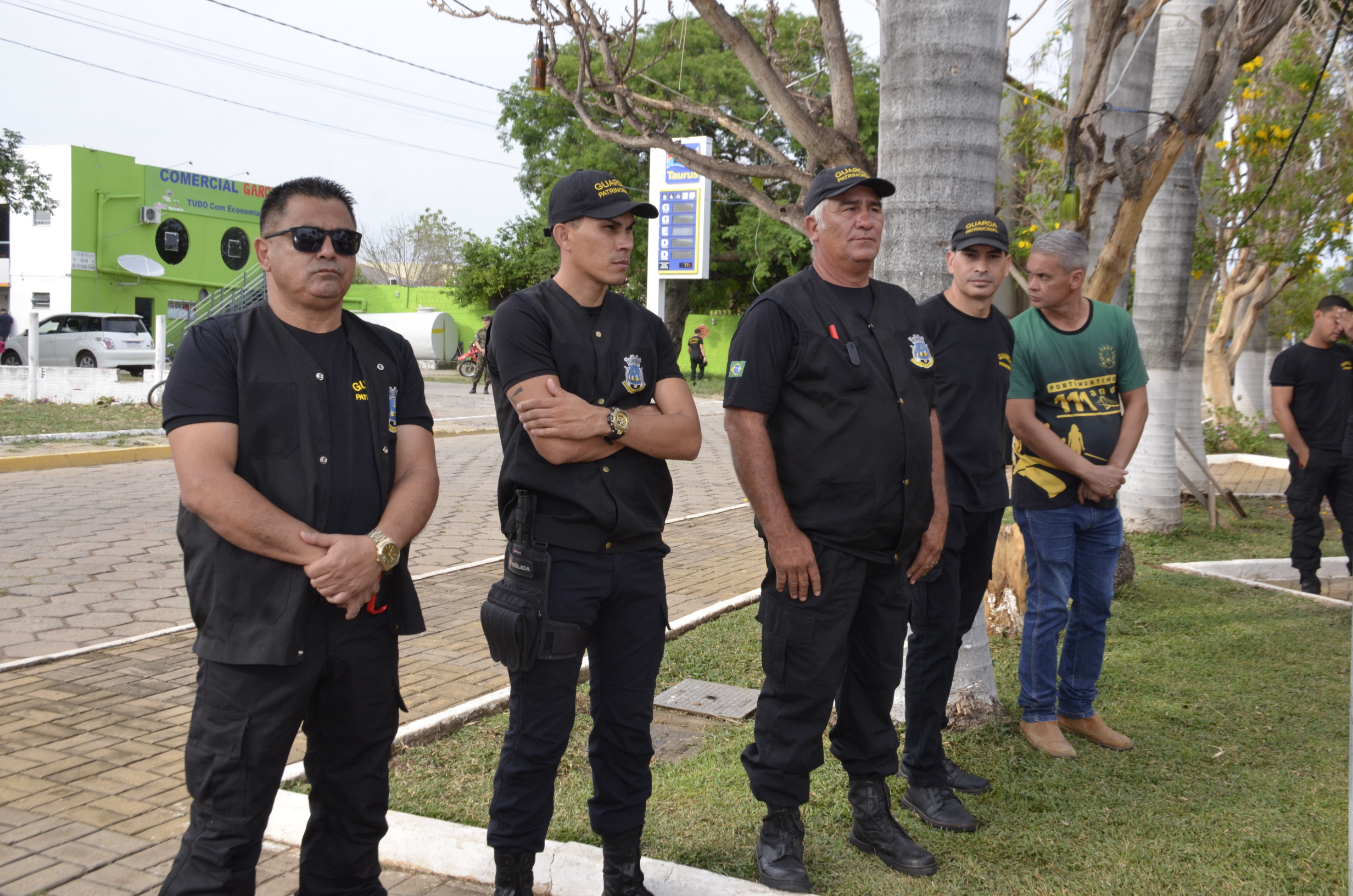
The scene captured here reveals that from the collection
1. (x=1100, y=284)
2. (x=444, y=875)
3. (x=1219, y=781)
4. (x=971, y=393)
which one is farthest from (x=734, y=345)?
(x=1100, y=284)

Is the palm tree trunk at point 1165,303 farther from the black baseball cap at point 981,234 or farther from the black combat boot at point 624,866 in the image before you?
A: the black combat boot at point 624,866

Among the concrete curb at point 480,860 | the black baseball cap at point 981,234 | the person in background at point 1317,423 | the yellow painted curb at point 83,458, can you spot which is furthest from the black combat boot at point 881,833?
the yellow painted curb at point 83,458

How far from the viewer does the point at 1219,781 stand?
13.3 ft

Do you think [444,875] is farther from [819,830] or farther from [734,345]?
[734,345]

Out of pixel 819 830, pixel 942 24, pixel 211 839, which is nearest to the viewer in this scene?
pixel 211 839

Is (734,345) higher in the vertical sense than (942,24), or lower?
lower

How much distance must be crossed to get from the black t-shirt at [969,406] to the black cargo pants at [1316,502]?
5.04m

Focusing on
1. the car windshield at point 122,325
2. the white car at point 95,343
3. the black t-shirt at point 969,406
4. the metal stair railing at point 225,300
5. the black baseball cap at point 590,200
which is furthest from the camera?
the metal stair railing at point 225,300

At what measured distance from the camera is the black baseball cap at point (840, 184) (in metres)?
3.41

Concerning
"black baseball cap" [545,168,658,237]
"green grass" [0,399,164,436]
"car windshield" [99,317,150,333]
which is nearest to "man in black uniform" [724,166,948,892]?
"black baseball cap" [545,168,658,237]

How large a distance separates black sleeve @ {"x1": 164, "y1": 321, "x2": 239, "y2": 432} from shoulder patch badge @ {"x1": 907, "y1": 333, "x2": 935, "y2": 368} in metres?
2.08

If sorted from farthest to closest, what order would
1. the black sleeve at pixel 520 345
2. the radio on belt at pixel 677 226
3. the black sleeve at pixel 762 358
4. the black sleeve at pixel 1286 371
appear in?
the radio on belt at pixel 677 226 → the black sleeve at pixel 1286 371 → the black sleeve at pixel 762 358 → the black sleeve at pixel 520 345

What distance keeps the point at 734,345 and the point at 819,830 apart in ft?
5.58

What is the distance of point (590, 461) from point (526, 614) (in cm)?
48
